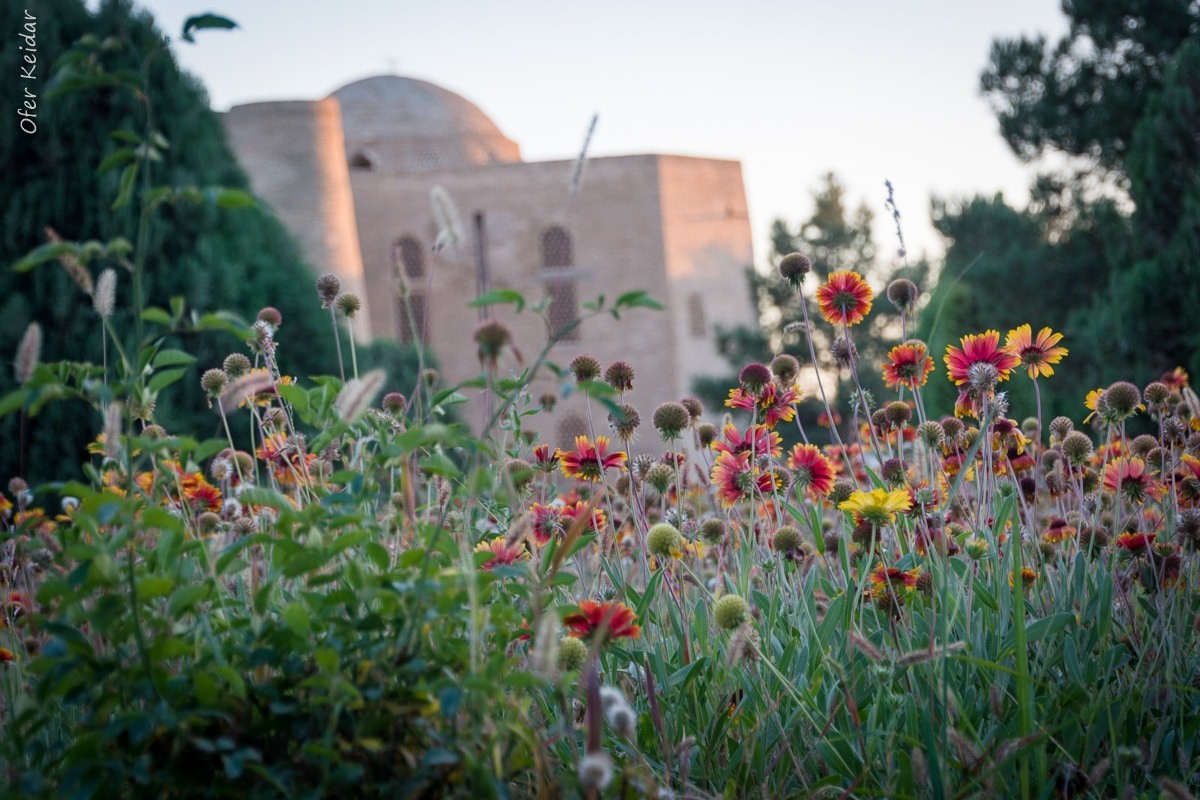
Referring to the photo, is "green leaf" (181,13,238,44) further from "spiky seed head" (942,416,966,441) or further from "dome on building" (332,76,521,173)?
"dome on building" (332,76,521,173)

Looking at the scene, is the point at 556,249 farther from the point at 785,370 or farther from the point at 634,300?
the point at 634,300

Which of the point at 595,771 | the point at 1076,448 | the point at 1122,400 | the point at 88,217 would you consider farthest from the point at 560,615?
the point at 88,217

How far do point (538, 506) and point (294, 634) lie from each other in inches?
45.2

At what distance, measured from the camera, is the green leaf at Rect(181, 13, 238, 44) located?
1188 millimetres

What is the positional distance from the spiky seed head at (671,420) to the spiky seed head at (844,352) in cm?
35

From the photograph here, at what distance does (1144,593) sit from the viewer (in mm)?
2279

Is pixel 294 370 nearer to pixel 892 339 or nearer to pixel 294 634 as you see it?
pixel 294 634

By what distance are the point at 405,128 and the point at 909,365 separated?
2721cm

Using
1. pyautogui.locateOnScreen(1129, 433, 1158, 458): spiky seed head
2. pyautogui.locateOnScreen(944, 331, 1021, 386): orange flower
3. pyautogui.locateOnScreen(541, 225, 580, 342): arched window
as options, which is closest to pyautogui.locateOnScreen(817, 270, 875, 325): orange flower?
pyautogui.locateOnScreen(944, 331, 1021, 386): orange flower

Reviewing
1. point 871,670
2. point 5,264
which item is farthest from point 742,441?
point 5,264

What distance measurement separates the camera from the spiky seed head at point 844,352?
2.12m

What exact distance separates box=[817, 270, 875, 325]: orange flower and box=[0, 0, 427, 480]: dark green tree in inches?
294

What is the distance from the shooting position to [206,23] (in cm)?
120

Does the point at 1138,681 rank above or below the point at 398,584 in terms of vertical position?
below
